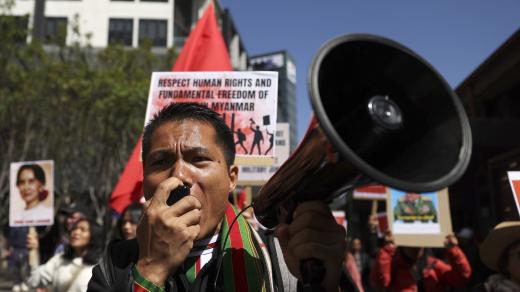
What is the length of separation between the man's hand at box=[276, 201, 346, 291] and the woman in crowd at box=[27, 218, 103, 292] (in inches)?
112

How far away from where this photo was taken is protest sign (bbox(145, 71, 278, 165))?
10.4 feet

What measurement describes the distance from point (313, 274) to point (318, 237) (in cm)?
9

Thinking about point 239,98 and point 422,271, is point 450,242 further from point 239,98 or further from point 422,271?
point 239,98

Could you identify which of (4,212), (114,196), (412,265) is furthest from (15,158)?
(412,265)

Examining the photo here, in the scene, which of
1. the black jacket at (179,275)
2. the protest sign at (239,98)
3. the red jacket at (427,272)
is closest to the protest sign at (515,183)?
the protest sign at (239,98)

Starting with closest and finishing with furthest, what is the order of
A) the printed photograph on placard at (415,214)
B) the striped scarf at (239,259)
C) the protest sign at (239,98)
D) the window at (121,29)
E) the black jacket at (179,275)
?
the black jacket at (179,275)
the striped scarf at (239,259)
the protest sign at (239,98)
the printed photograph on placard at (415,214)
the window at (121,29)

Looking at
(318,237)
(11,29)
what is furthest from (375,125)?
(11,29)

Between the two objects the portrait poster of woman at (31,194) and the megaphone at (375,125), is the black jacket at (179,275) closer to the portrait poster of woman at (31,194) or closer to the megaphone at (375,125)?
the megaphone at (375,125)

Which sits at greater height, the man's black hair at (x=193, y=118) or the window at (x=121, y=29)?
the window at (x=121, y=29)

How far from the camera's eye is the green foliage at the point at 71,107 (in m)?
17.0

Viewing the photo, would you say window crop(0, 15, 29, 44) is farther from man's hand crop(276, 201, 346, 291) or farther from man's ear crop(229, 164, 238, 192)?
man's hand crop(276, 201, 346, 291)

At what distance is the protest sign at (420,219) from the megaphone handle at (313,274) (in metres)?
4.12

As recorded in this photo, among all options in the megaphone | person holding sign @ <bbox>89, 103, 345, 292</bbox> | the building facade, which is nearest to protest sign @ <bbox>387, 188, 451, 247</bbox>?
person holding sign @ <bbox>89, 103, 345, 292</bbox>

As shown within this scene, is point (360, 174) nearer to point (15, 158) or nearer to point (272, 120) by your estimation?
point (272, 120)
